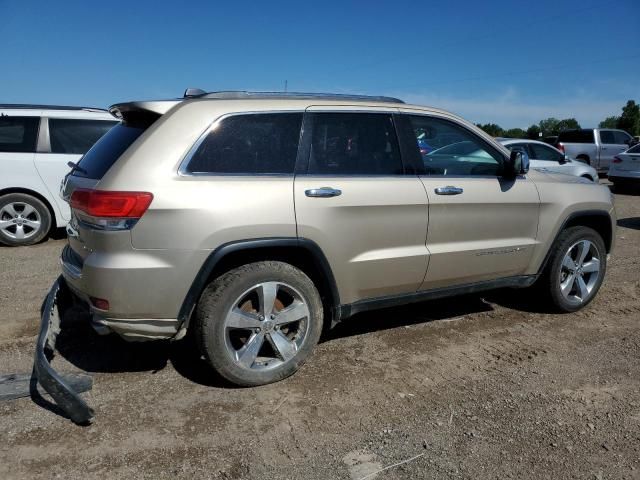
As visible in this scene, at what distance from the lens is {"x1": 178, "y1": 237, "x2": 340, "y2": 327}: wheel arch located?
3.10 m

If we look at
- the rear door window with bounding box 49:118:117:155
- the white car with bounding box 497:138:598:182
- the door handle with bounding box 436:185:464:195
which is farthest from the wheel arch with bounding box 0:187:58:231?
the white car with bounding box 497:138:598:182

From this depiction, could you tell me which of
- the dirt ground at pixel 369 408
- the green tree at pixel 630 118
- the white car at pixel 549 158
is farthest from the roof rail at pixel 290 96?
the green tree at pixel 630 118

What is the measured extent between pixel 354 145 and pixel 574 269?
246cm

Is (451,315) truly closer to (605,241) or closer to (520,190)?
(520,190)

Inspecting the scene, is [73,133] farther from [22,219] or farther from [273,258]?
[273,258]

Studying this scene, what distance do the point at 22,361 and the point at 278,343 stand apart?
72.3 inches

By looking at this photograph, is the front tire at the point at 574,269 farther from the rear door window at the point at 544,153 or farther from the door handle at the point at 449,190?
the rear door window at the point at 544,153

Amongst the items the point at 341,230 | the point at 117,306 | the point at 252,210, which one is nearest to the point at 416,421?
the point at 341,230

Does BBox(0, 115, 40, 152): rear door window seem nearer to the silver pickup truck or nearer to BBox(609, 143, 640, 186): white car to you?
BBox(609, 143, 640, 186): white car

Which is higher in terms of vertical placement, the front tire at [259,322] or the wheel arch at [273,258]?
the wheel arch at [273,258]

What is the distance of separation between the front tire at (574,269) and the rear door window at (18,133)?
664 cm

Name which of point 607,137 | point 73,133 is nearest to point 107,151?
point 73,133

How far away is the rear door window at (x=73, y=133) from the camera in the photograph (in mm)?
7469

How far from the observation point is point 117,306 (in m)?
3.00
